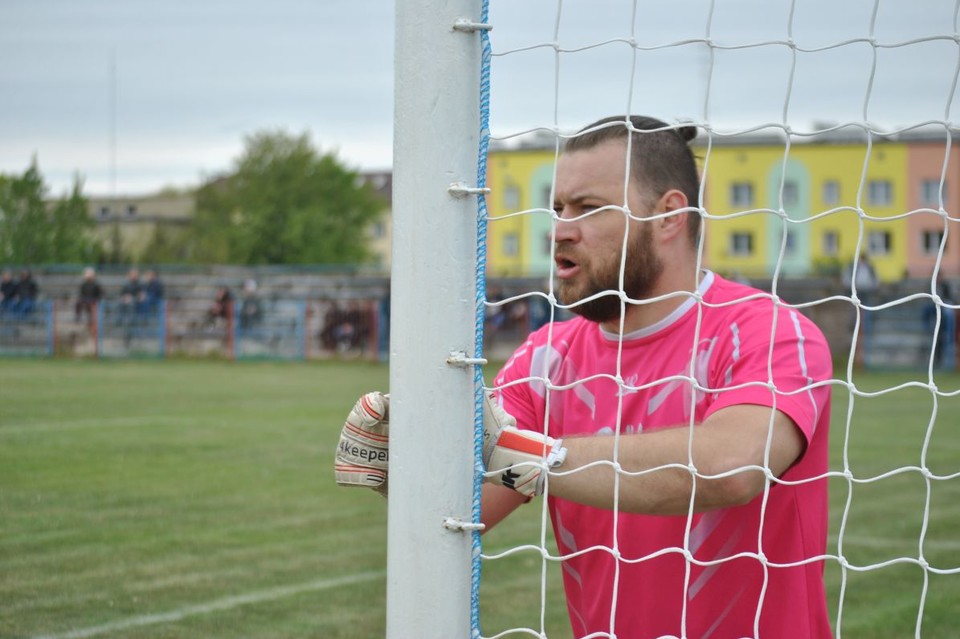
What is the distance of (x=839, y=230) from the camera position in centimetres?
5953

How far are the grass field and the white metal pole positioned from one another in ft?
2.81

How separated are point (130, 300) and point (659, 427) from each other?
23.7 meters

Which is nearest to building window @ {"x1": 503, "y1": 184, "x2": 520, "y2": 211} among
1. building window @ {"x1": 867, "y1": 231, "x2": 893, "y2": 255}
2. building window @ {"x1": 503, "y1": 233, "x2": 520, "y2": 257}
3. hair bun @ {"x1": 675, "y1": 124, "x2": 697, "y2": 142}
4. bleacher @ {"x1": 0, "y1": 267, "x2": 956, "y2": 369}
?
building window @ {"x1": 503, "y1": 233, "x2": 520, "y2": 257}

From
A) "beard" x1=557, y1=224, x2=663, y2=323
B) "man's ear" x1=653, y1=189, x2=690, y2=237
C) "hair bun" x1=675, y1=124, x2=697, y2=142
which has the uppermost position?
"hair bun" x1=675, y1=124, x2=697, y2=142

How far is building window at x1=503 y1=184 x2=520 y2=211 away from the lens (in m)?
58.6

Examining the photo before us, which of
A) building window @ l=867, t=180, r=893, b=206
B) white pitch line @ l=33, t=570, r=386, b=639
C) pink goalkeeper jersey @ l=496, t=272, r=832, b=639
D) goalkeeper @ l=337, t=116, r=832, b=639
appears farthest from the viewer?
building window @ l=867, t=180, r=893, b=206

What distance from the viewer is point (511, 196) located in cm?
5922

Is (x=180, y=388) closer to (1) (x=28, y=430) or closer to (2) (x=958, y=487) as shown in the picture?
(1) (x=28, y=430)

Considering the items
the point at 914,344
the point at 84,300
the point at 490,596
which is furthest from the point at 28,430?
the point at 914,344

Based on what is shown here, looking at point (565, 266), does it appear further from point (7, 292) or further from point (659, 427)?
point (7, 292)

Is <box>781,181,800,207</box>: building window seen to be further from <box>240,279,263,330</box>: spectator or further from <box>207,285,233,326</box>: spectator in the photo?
<box>207,285,233,326</box>: spectator

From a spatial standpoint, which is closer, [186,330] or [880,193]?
[186,330]

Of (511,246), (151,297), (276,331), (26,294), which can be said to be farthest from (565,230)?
(511,246)

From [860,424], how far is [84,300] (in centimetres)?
1710
